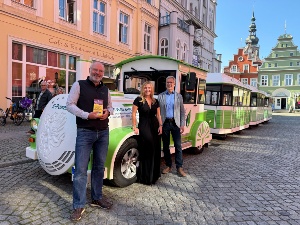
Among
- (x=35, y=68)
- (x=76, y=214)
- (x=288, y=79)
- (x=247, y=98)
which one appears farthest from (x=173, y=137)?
(x=288, y=79)

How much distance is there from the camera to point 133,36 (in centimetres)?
2103

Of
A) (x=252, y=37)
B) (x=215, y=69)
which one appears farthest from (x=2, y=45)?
(x=252, y=37)

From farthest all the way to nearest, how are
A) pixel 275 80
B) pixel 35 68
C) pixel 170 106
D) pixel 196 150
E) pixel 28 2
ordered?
pixel 275 80
pixel 35 68
pixel 28 2
pixel 196 150
pixel 170 106

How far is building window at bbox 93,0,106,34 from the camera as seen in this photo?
56.7ft

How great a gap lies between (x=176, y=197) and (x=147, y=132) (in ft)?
3.88

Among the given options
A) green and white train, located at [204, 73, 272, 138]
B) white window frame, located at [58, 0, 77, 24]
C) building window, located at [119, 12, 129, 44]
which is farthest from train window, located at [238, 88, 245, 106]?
building window, located at [119, 12, 129, 44]

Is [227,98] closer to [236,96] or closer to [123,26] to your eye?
[236,96]

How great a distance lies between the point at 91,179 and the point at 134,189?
1062mm

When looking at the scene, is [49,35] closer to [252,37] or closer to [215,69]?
[215,69]

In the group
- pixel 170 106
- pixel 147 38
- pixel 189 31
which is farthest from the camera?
pixel 189 31

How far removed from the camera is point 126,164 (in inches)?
177

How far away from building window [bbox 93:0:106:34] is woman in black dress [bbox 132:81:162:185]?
1426 cm

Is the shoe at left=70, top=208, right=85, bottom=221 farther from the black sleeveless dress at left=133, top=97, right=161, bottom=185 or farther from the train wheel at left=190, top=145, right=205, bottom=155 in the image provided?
the train wheel at left=190, top=145, right=205, bottom=155

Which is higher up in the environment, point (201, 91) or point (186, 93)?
point (201, 91)
